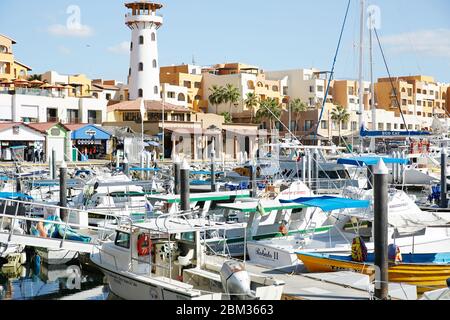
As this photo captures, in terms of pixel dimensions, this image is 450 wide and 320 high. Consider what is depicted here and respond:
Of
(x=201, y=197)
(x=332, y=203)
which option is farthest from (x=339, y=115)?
(x=332, y=203)

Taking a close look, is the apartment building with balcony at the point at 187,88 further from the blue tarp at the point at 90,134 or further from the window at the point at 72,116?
A: the blue tarp at the point at 90,134

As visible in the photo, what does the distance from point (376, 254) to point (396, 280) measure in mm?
2947

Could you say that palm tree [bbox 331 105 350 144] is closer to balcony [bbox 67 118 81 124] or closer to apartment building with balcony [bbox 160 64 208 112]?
apartment building with balcony [bbox 160 64 208 112]

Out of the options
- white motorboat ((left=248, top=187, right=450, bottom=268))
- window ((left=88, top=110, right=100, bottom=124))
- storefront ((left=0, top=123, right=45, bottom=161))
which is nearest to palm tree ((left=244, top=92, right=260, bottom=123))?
window ((left=88, top=110, right=100, bottom=124))

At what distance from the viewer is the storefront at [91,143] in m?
57.8

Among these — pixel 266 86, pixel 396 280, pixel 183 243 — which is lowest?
pixel 396 280

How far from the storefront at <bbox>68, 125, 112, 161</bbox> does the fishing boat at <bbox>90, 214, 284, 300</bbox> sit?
39.0 meters

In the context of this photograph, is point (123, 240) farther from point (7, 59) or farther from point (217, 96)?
point (217, 96)

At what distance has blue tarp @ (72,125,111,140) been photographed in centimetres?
5750

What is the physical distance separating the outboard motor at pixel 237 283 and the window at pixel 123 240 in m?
3.56

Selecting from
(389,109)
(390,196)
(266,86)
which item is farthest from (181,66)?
(390,196)

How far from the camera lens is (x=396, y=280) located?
17672 mm
